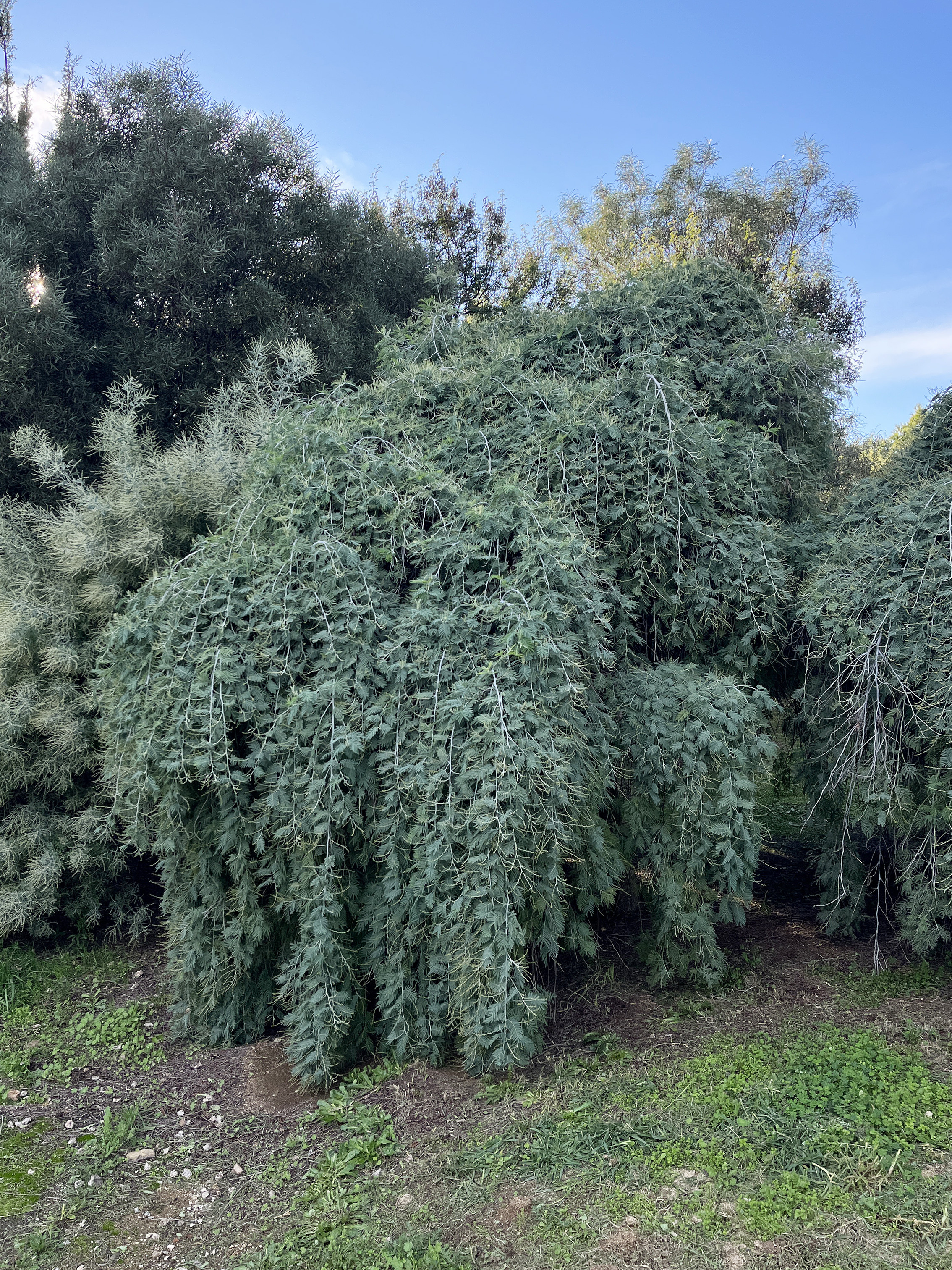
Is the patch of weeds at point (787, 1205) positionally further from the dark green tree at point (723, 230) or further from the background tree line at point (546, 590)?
the dark green tree at point (723, 230)

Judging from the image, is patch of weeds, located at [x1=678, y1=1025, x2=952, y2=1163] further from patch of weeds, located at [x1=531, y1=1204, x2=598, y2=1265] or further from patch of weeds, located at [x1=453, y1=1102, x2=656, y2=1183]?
patch of weeds, located at [x1=531, y1=1204, x2=598, y2=1265]

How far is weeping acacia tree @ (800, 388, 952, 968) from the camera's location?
4.51 m

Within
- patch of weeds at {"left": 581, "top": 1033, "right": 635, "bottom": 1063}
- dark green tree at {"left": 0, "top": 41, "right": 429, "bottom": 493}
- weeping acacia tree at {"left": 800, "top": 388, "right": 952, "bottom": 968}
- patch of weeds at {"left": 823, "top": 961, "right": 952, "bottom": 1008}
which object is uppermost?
dark green tree at {"left": 0, "top": 41, "right": 429, "bottom": 493}

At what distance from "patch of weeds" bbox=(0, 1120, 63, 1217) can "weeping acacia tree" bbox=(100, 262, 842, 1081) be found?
93cm

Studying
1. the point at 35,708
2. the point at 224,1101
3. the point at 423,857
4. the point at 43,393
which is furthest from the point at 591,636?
the point at 43,393

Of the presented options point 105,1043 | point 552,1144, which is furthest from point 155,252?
point 552,1144

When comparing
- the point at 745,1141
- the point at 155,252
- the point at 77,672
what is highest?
the point at 155,252

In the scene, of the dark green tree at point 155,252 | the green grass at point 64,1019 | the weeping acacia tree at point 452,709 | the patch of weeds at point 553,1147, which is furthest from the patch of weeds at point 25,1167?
the dark green tree at point 155,252

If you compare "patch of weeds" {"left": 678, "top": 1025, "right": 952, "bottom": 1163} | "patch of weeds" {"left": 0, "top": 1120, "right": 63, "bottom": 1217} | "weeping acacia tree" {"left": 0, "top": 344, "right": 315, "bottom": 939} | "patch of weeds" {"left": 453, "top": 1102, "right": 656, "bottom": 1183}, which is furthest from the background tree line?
"patch of weeds" {"left": 0, "top": 1120, "right": 63, "bottom": 1217}

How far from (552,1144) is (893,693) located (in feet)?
8.94

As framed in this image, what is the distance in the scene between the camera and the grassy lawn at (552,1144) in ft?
9.94

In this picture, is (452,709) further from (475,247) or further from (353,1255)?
(475,247)

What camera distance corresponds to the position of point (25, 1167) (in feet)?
12.9

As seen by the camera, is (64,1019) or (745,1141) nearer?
(745,1141)
